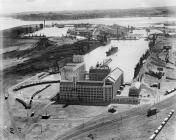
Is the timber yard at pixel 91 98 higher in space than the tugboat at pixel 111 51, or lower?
lower

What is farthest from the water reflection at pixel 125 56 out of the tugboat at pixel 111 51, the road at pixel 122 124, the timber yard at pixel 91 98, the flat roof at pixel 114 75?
the road at pixel 122 124

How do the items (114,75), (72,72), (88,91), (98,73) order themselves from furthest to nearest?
(98,73)
(72,72)
(114,75)
(88,91)

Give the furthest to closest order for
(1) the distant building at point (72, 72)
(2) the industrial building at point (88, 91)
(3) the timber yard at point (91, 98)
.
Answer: (1) the distant building at point (72, 72)
(2) the industrial building at point (88, 91)
(3) the timber yard at point (91, 98)

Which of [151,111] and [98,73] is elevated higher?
[98,73]

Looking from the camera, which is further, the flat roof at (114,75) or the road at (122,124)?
the flat roof at (114,75)

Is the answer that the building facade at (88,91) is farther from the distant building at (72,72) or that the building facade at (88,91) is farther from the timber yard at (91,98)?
the distant building at (72,72)

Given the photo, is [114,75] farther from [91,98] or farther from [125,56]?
[125,56]

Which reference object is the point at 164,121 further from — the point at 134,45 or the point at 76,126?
the point at 134,45


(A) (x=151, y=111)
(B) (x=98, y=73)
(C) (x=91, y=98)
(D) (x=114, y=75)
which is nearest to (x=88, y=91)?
(C) (x=91, y=98)
